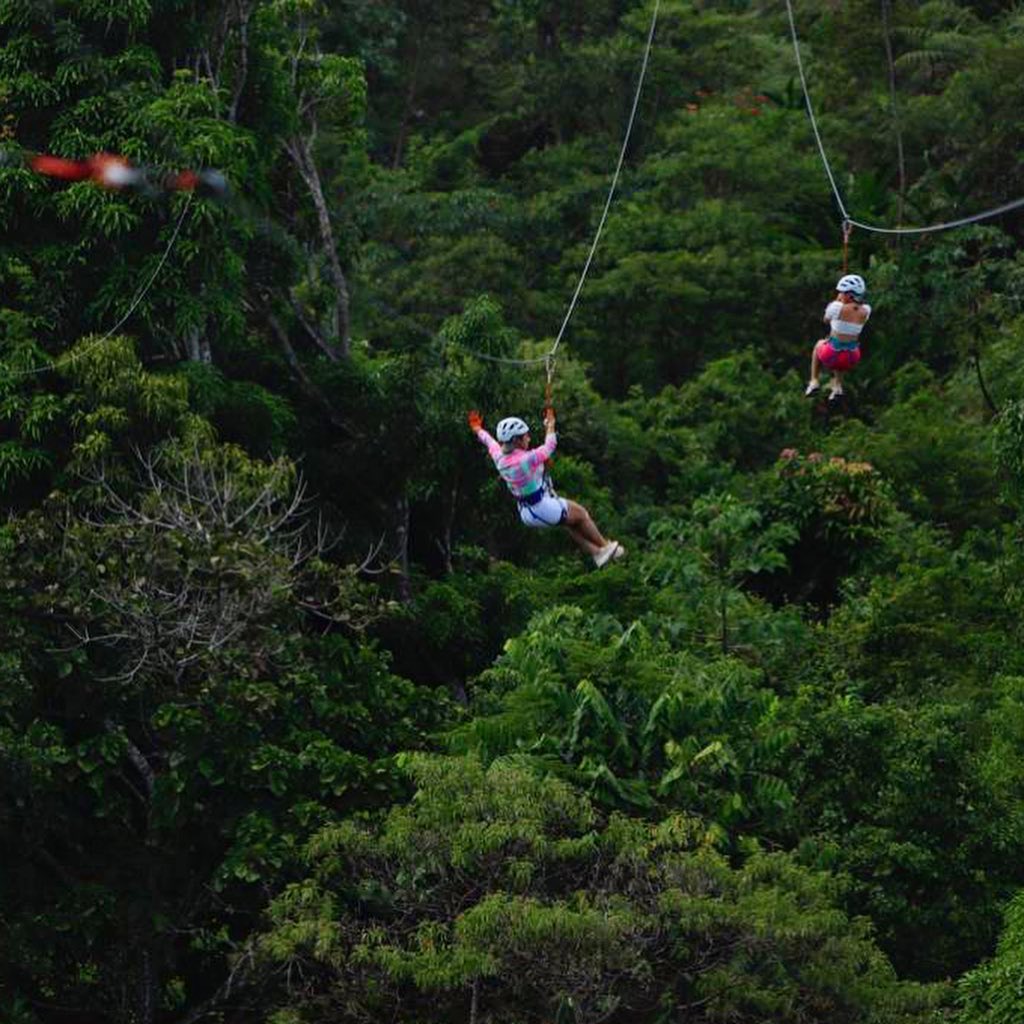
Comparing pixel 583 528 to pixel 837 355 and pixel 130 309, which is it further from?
pixel 130 309

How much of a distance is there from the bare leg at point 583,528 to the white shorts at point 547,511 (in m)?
0.07

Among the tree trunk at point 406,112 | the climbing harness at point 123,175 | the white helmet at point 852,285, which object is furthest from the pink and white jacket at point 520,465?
the tree trunk at point 406,112

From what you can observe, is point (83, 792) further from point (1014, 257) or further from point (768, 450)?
point (1014, 257)

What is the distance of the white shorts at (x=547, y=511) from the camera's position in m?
13.7

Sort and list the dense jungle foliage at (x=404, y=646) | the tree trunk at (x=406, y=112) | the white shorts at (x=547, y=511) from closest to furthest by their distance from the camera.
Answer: the dense jungle foliage at (x=404, y=646) < the white shorts at (x=547, y=511) < the tree trunk at (x=406, y=112)

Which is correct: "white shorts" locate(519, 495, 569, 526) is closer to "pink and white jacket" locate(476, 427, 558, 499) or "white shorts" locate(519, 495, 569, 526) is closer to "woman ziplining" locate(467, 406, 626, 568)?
"woman ziplining" locate(467, 406, 626, 568)

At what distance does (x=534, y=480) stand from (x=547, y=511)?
0.28 meters

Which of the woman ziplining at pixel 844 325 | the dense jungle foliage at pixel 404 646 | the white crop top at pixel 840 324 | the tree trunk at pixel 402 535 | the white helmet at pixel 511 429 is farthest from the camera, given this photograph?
the tree trunk at pixel 402 535

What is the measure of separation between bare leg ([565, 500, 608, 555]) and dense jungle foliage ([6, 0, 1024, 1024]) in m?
0.84

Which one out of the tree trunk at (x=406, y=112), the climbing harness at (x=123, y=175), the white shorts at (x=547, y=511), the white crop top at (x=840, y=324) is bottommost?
the white shorts at (x=547, y=511)

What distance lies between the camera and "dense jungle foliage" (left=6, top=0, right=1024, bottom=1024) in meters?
12.5

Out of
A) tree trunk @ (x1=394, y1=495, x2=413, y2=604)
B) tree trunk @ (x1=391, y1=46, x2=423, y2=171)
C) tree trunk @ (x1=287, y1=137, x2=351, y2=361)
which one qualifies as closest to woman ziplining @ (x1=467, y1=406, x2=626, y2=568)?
tree trunk @ (x1=394, y1=495, x2=413, y2=604)

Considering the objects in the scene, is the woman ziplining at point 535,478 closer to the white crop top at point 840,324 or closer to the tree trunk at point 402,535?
the white crop top at point 840,324

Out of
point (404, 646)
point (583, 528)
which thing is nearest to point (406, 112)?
point (404, 646)
